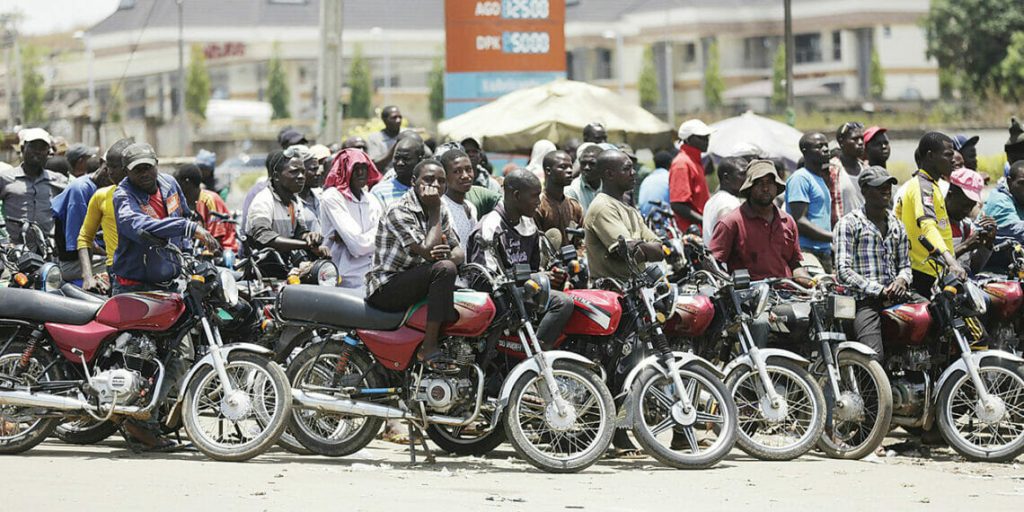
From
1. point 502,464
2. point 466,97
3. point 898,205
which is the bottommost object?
point 502,464

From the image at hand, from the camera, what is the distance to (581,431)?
872cm

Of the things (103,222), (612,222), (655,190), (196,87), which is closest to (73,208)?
(103,222)

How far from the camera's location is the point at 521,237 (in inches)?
365

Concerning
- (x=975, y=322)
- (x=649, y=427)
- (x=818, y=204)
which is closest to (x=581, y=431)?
(x=649, y=427)

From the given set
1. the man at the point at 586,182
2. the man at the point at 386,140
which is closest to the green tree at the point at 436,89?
the man at the point at 386,140

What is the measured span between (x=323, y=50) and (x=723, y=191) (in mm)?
9605

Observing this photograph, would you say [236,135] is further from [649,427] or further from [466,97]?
[649,427]

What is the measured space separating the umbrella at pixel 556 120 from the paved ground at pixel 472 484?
855 cm

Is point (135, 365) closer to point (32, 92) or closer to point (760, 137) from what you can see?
point (760, 137)

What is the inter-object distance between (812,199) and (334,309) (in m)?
4.29

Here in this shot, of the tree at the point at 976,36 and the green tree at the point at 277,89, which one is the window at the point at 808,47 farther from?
the green tree at the point at 277,89

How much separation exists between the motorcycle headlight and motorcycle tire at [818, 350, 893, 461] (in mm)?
3623

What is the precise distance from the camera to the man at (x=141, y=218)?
9.11 metres

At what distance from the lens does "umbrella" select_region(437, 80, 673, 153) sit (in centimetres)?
1759
